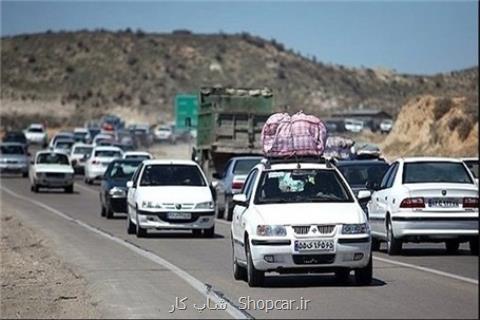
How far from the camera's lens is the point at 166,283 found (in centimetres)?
1616

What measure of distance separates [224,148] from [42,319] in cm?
2791

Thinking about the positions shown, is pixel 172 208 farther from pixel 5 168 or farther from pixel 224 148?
pixel 5 168

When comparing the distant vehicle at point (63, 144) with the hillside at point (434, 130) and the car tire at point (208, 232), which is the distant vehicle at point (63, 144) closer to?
the hillside at point (434, 130)

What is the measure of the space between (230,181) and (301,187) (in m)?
15.5

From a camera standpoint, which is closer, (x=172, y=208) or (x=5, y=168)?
(x=172, y=208)

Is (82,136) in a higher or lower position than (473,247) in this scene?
higher

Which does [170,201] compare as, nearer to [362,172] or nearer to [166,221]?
[166,221]

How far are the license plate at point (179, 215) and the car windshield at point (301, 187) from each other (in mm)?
8921

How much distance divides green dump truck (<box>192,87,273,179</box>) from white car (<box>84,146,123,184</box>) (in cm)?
937

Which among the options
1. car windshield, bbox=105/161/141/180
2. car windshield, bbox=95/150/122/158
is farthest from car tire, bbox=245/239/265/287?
car windshield, bbox=95/150/122/158

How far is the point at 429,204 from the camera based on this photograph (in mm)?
19984

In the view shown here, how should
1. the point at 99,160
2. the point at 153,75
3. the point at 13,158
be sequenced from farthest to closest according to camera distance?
1. the point at 153,75
2. the point at 13,158
3. the point at 99,160

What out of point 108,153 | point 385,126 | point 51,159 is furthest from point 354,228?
point 385,126

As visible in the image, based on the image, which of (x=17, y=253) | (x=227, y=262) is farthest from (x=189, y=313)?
(x=17, y=253)
